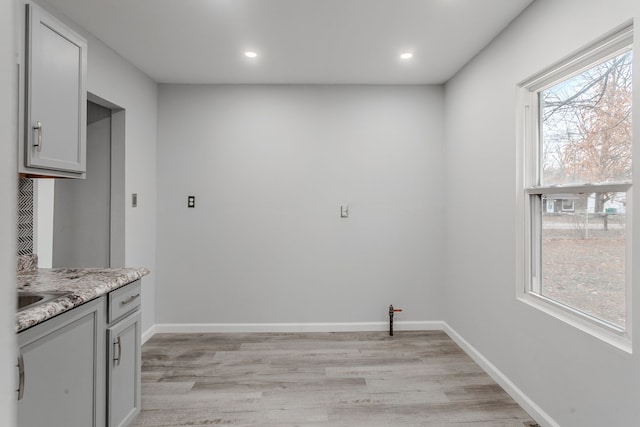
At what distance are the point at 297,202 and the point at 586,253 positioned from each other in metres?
2.53

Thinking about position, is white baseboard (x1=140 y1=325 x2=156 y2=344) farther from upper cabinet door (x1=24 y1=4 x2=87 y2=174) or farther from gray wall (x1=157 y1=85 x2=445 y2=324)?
upper cabinet door (x1=24 y1=4 x2=87 y2=174)

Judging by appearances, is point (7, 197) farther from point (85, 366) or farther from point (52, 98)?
point (52, 98)

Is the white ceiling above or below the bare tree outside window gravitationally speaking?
above

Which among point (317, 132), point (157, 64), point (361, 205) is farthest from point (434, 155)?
point (157, 64)

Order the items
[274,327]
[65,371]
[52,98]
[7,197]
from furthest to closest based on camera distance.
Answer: [274,327] < [52,98] < [65,371] < [7,197]

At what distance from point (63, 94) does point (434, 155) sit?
126 inches

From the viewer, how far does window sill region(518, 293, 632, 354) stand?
5.63ft

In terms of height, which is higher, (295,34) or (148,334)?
(295,34)

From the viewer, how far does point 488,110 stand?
2.96 m

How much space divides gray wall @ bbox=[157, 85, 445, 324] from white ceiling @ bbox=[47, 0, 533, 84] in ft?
1.14

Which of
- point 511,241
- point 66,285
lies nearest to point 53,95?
point 66,285

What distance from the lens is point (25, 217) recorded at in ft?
7.72

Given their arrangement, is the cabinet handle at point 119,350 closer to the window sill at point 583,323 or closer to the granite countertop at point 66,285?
the granite countertop at point 66,285

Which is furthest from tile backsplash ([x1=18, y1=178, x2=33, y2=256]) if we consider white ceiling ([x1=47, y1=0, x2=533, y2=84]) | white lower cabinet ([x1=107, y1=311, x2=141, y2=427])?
white ceiling ([x1=47, y1=0, x2=533, y2=84])
